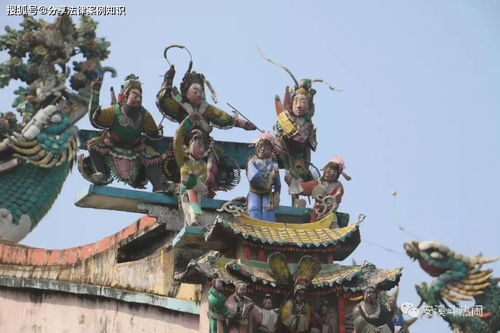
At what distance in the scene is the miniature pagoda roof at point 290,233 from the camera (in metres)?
10.6

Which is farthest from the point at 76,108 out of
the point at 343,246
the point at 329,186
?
the point at 343,246

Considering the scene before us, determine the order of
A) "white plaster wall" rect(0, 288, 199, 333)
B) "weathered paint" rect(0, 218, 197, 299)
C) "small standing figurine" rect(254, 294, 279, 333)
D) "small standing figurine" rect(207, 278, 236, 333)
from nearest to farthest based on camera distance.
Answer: "small standing figurine" rect(207, 278, 236, 333), "small standing figurine" rect(254, 294, 279, 333), "white plaster wall" rect(0, 288, 199, 333), "weathered paint" rect(0, 218, 197, 299)

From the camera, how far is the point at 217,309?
9961mm

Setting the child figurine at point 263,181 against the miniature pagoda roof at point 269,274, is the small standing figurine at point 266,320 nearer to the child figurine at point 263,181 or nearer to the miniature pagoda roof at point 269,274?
the miniature pagoda roof at point 269,274

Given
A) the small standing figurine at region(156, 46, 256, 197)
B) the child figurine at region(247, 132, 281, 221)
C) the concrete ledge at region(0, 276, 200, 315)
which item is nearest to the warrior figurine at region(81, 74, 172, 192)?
the small standing figurine at region(156, 46, 256, 197)

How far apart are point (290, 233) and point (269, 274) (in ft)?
2.03

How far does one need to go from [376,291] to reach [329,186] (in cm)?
220

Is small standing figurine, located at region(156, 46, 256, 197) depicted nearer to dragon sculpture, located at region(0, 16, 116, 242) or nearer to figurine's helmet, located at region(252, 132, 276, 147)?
figurine's helmet, located at region(252, 132, 276, 147)

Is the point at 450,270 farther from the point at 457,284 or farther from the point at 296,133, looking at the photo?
the point at 296,133

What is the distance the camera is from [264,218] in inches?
465

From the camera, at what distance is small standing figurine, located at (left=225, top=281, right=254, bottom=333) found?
998cm

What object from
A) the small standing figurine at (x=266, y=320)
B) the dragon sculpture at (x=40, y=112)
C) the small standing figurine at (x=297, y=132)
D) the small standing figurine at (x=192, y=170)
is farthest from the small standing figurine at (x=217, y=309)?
the dragon sculpture at (x=40, y=112)

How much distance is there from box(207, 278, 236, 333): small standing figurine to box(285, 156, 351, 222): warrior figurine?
216 centimetres

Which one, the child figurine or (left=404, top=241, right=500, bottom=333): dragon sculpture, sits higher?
the child figurine
